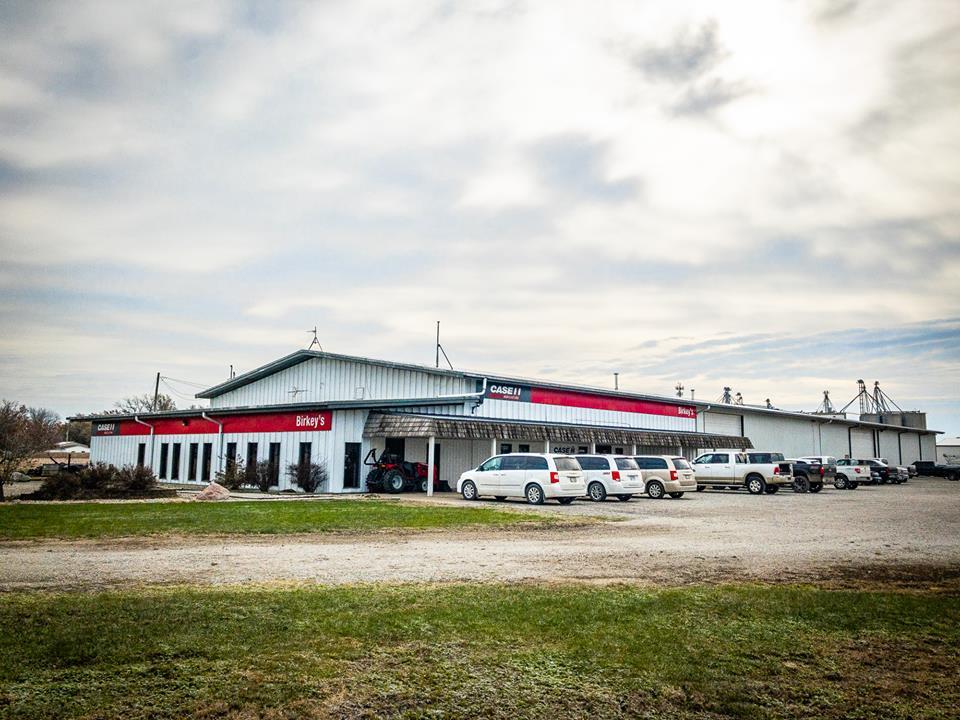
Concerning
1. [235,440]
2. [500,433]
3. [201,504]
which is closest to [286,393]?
[235,440]

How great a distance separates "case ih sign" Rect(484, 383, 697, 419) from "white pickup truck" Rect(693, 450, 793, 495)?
20.9 feet

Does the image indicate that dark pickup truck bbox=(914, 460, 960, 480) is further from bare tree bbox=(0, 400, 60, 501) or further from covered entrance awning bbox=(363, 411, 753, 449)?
bare tree bbox=(0, 400, 60, 501)

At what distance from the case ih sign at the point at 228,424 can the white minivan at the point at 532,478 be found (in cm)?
969

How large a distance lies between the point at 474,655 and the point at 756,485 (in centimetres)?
3141

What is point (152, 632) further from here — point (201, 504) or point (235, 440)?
point (235, 440)

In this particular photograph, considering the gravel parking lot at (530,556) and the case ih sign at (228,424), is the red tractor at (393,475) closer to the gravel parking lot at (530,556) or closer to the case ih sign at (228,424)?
the case ih sign at (228,424)

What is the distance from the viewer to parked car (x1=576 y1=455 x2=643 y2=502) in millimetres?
27906

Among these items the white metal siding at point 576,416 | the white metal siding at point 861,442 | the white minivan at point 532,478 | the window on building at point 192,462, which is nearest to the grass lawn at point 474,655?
the white minivan at point 532,478

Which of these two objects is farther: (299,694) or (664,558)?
(664,558)

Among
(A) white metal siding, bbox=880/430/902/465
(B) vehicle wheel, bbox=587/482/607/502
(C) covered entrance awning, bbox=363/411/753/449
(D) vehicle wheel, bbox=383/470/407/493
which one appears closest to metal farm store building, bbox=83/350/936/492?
(C) covered entrance awning, bbox=363/411/753/449

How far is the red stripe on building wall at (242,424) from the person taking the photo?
35594 millimetres

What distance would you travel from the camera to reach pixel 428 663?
6328mm

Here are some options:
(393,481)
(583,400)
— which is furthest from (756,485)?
(393,481)

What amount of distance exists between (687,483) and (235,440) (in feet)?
73.1
